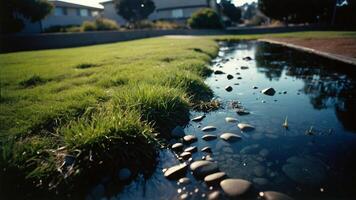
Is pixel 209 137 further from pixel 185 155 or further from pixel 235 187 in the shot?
pixel 235 187

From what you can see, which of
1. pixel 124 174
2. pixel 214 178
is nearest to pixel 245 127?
pixel 214 178

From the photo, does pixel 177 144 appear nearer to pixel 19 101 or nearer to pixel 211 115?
pixel 211 115

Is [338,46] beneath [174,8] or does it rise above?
beneath

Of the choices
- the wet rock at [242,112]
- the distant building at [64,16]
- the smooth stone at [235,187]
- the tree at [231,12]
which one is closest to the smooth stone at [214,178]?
the smooth stone at [235,187]

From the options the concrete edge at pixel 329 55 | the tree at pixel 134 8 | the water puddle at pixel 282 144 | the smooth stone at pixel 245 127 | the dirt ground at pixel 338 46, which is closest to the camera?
the water puddle at pixel 282 144

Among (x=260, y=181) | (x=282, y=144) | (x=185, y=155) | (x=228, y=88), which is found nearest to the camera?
(x=260, y=181)

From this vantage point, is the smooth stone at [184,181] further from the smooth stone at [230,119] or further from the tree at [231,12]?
the tree at [231,12]
